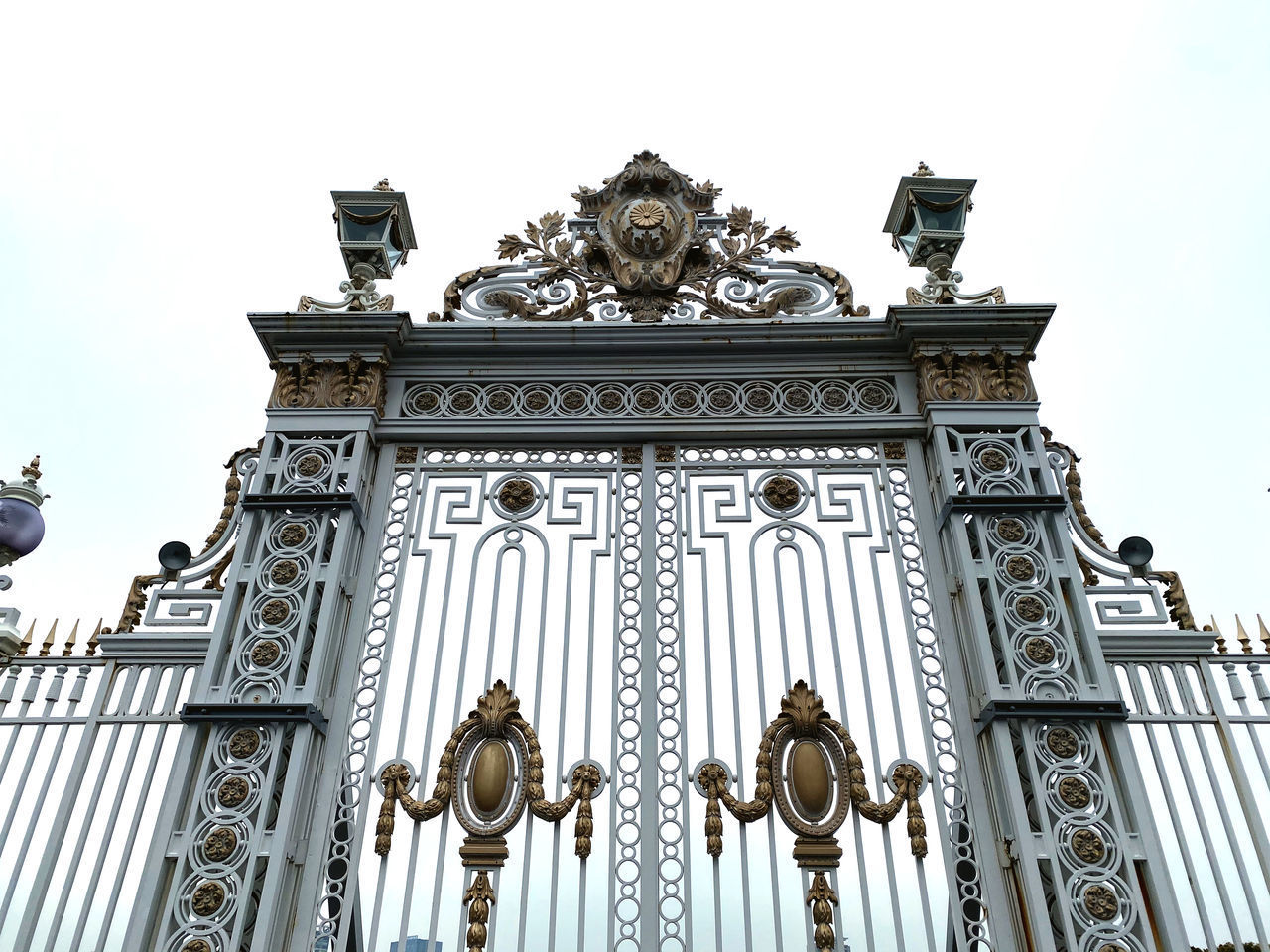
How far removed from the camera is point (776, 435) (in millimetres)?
5273

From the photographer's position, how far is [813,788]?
429 centimetres

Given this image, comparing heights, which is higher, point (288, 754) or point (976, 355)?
point (976, 355)

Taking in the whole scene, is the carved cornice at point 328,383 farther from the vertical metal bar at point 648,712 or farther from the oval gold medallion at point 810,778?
the oval gold medallion at point 810,778

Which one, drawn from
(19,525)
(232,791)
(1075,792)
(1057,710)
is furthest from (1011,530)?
(19,525)

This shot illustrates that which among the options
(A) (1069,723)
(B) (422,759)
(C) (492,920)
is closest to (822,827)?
(A) (1069,723)

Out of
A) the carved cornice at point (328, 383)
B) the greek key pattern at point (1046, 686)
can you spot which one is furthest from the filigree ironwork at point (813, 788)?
the carved cornice at point (328, 383)

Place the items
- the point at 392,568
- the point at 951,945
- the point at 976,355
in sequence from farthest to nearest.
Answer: the point at 976,355 < the point at 392,568 < the point at 951,945

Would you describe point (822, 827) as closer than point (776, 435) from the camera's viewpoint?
Yes

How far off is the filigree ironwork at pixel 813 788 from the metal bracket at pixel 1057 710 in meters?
0.45

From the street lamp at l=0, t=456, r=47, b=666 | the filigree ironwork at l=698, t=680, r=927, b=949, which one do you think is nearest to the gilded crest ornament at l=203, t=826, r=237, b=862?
the street lamp at l=0, t=456, r=47, b=666

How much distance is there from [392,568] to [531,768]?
1.31 m

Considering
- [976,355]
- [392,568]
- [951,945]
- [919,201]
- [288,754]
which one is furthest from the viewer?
[919,201]

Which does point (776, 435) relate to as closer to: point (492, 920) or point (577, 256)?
point (577, 256)

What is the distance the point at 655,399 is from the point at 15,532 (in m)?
3.42
